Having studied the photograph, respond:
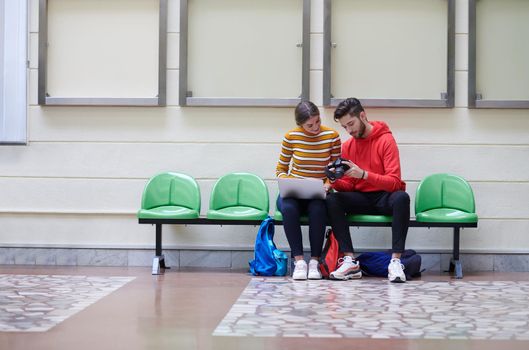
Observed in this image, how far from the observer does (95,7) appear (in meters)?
7.14

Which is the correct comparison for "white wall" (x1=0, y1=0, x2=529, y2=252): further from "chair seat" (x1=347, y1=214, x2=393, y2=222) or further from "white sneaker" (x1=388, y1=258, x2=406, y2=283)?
"white sneaker" (x1=388, y1=258, x2=406, y2=283)

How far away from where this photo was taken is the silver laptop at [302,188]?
6129mm

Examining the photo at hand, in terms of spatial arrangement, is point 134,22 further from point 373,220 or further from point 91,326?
point 91,326

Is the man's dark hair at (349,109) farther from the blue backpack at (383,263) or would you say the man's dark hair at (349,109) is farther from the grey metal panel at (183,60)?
the grey metal panel at (183,60)

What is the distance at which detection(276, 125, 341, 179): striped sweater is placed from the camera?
6398 mm

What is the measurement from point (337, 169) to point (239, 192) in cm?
103

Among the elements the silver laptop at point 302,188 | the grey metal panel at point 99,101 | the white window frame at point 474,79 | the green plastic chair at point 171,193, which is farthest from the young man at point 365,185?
the grey metal panel at point 99,101

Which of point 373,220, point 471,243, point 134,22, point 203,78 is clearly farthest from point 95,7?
point 471,243

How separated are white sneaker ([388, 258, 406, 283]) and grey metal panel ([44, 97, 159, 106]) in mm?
2391

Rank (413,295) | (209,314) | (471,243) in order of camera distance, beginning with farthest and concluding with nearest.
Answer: (471,243), (413,295), (209,314)

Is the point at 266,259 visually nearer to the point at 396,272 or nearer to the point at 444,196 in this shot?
the point at 396,272

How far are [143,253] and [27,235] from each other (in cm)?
98

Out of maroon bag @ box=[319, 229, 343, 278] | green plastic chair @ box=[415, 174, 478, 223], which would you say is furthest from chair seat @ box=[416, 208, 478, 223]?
maroon bag @ box=[319, 229, 343, 278]

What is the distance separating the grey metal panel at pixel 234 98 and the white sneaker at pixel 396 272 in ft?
5.55
